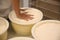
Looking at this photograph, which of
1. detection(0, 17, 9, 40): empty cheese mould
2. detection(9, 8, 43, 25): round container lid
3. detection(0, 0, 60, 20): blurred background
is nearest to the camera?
detection(0, 17, 9, 40): empty cheese mould

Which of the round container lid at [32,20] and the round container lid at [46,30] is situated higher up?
the round container lid at [32,20]

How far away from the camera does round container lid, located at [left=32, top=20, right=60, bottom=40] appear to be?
770 mm

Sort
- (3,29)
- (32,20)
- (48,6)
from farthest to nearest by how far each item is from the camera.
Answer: (48,6), (32,20), (3,29)

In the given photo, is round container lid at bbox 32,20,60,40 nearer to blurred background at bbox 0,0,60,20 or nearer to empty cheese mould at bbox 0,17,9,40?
empty cheese mould at bbox 0,17,9,40

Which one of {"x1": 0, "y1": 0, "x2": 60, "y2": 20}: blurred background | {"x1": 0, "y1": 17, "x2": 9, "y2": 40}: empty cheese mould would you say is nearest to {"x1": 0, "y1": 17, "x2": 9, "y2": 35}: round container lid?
{"x1": 0, "y1": 17, "x2": 9, "y2": 40}: empty cheese mould

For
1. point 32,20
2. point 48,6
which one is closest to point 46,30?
point 32,20

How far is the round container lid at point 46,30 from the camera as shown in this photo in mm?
770

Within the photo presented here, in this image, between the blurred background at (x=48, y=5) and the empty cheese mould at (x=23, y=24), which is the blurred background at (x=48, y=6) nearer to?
the blurred background at (x=48, y=5)

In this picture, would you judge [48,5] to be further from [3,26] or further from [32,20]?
[3,26]

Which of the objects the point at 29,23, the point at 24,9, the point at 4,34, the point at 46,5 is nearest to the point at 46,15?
the point at 46,5

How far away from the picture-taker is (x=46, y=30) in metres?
0.82

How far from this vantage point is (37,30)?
82cm

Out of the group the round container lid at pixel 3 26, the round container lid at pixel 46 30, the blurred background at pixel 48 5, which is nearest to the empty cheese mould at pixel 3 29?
the round container lid at pixel 3 26

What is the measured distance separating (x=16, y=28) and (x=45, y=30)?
195mm
